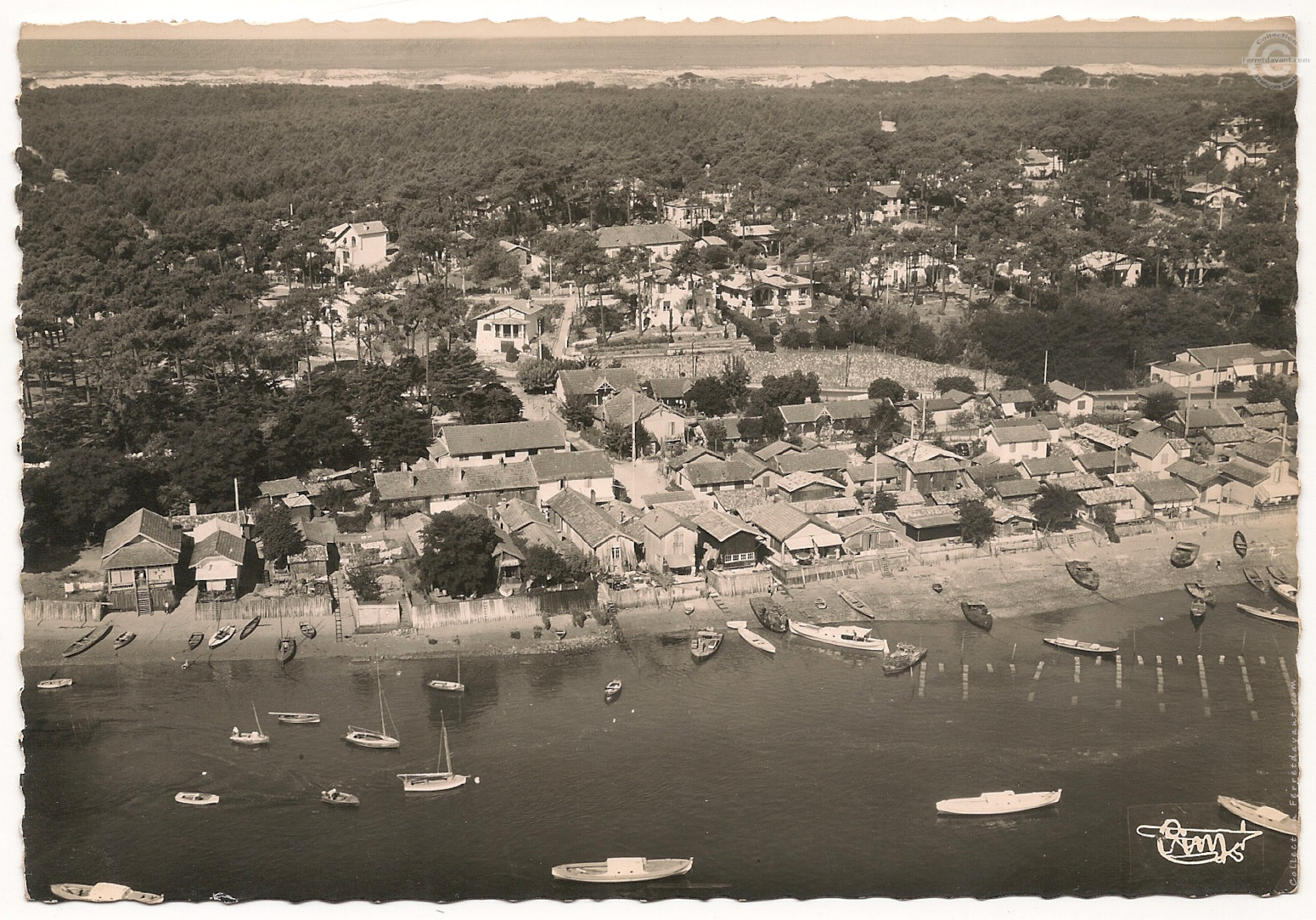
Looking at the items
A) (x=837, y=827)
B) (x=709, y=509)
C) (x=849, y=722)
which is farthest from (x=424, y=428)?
(x=837, y=827)

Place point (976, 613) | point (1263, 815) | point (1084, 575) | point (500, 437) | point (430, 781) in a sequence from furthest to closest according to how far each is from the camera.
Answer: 1. point (500, 437)
2. point (1084, 575)
3. point (976, 613)
4. point (430, 781)
5. point (1263, 815)

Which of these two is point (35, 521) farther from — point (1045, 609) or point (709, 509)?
point (1045, 609)

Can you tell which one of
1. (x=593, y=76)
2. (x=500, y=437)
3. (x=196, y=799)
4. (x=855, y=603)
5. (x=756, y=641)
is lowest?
(x=196, y=799)

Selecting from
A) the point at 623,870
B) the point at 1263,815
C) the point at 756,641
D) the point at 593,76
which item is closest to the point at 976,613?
the point at 756,641

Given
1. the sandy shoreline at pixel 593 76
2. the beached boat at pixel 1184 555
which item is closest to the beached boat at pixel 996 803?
the beached boat at pixel 1184 555

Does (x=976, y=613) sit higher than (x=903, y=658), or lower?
higher

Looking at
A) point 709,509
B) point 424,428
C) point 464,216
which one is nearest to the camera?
point 709,509

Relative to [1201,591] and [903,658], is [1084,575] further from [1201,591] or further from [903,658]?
[903,658]
